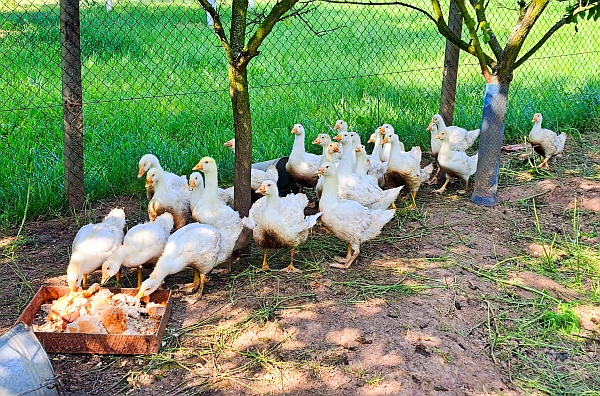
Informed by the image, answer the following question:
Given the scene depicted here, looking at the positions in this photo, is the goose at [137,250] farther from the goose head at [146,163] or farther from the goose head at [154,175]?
the goose head at [146,163]

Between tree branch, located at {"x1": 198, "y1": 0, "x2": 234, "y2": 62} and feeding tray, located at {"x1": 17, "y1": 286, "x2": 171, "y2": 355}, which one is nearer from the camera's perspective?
feeding tray, located at {"x1": 17, "y1": 286, "x2": 171, "y2": 355}

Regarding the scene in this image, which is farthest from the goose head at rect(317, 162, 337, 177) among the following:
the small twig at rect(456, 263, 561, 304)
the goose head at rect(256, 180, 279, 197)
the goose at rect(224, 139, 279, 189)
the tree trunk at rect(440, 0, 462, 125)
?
the tree trunk at rect(440, 0, 462, 125)

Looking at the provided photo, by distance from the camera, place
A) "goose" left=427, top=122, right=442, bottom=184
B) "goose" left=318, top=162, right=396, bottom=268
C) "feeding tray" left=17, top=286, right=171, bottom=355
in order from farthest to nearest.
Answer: "goose" left=427, top=122, right=442, bottom=184
"goose" left=318, top=162, right=396, bottom=268
"feeding tray" left=17, top=286, right=171, bottom=355

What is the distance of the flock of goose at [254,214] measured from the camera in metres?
4.48

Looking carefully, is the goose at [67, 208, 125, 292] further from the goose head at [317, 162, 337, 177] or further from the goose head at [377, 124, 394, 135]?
the goose head at [377, 124, 394, 135]

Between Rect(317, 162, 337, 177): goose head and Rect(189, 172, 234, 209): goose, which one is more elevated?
Rect(317, 162, 337, 177): goose head

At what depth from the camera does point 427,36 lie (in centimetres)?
1141

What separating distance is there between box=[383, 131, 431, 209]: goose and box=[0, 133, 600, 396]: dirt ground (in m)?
0.29

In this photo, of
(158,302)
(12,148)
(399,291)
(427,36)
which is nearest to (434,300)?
(399,291)

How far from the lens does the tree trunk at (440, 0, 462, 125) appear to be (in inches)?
292

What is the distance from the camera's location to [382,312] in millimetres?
4320

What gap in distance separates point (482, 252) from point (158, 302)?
274 cm

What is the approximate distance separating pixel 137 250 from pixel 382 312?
1.80 m

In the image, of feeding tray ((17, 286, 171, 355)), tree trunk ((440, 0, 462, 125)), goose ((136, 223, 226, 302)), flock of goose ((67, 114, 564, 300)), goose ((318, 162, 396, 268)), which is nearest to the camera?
feeding tray ((17, 286, 171, 355))
